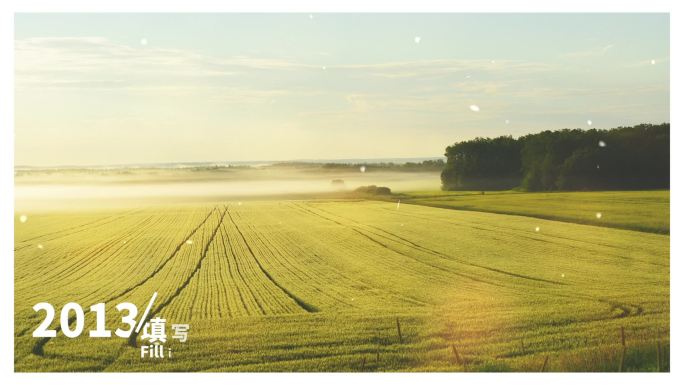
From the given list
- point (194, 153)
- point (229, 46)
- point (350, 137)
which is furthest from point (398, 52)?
point (194, 153)

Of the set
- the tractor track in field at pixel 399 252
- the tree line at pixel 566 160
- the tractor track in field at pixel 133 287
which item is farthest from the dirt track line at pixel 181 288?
the tree line at pixel 566 160

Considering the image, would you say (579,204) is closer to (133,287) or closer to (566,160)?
(566,160)

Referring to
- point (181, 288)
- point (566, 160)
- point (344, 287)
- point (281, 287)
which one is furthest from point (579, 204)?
point (181, 288)

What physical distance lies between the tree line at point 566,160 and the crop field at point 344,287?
17.5 inches

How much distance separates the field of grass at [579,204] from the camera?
7.97 metres

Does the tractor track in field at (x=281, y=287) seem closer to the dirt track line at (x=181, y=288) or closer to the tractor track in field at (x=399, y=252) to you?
the dirt track line at (x=181, y=288)

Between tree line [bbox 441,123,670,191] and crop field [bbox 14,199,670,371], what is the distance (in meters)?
0.44

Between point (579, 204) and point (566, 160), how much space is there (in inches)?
18.4

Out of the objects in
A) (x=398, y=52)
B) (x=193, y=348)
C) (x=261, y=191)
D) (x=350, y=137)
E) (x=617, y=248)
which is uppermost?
(x=398, y=52)

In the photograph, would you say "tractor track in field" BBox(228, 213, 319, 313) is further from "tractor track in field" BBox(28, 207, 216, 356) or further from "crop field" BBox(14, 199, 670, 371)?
"tractor track in field" BBox(28, 207, 216, 356)

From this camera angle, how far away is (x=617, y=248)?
7969 mm

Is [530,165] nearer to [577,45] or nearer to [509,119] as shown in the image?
[509,119]

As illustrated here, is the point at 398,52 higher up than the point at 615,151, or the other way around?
the point at 398,52

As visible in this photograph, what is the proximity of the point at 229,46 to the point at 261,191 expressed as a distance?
1535 millimetres
